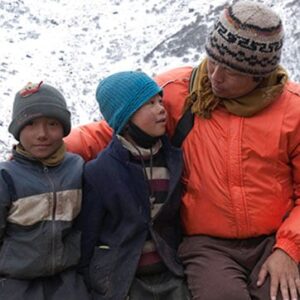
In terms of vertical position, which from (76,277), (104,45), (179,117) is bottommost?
(104,45)

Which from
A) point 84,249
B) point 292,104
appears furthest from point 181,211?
point 292,104

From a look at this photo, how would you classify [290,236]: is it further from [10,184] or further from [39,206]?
[10,184]

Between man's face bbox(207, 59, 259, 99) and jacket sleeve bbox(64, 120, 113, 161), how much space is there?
0.73 metres

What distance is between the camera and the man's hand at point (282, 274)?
2754mm

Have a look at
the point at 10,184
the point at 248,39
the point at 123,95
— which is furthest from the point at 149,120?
the point at 10,184

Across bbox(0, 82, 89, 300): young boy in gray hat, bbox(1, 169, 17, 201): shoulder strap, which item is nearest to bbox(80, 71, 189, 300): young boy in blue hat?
bbox(0, 82, 89, 300): young boy in gray hat

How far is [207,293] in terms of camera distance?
108 inches

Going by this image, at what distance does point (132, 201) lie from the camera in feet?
9.64

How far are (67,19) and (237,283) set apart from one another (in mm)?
10192

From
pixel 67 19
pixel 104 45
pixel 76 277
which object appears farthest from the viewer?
pixel 67 19

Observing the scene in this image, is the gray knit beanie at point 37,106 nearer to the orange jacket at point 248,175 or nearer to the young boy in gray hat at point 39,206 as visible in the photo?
the young boy in gray hat at point 39,206

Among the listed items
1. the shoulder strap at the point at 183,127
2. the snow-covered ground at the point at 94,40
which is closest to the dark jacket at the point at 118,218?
the shoulder strap at the point at 183,127

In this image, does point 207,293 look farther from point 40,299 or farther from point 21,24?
point 21,24

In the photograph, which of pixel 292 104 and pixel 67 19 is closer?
pixel 292 104
